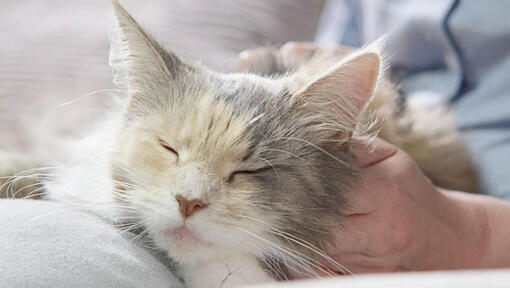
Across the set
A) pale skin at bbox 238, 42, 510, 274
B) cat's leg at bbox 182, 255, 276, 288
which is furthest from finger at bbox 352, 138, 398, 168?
cat's leg at bbox 182, 255, 276, 288

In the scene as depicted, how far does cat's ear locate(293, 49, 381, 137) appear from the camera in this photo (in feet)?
3.31

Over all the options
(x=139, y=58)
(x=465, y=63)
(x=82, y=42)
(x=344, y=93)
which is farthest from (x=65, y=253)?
(x=465, y=63)

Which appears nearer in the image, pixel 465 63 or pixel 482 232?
pixel 482 232

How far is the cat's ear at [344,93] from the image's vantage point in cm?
101

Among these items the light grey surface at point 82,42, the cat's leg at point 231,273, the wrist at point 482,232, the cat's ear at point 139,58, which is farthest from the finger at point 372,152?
the light grey surface at point 82,42

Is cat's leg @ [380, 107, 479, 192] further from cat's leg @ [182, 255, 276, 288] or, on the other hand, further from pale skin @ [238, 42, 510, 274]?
cat's leg @ [182, 255, 276, 288]

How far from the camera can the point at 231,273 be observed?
3.40 feet

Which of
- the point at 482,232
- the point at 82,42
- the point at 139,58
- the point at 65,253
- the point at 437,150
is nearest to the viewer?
the point at 65,253

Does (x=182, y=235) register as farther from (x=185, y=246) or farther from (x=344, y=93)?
(x=344, y=93)

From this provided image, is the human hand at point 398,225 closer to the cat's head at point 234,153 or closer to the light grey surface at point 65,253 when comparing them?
the cat's head at point 234,153

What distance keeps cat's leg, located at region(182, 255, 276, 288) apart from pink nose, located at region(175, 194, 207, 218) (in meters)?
0.14

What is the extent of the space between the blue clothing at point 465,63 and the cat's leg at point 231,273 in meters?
0.65

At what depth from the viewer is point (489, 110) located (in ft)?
→ 5.30

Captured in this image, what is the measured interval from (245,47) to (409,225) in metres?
1.01
